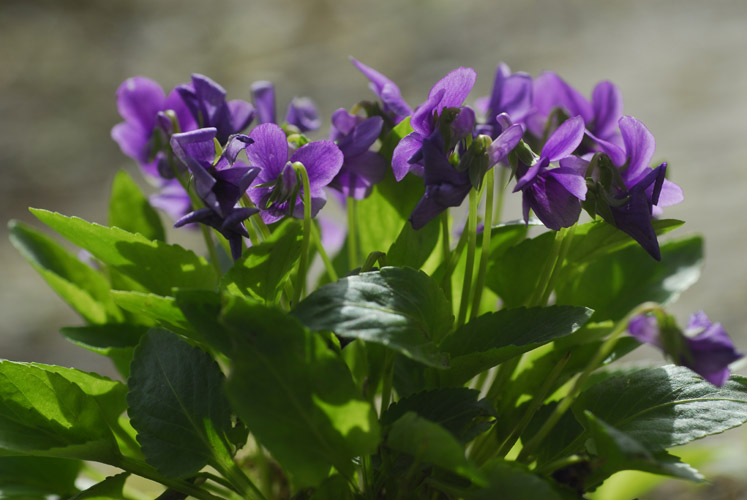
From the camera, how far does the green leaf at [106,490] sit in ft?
2.52

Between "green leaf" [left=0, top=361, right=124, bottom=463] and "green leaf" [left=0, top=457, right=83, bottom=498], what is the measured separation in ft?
0.48

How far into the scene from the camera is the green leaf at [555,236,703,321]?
0.97 meters

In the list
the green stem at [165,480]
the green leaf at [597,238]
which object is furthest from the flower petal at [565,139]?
the green stem at [165,480]

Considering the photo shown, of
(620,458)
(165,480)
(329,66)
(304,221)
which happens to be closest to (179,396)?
(165,480)

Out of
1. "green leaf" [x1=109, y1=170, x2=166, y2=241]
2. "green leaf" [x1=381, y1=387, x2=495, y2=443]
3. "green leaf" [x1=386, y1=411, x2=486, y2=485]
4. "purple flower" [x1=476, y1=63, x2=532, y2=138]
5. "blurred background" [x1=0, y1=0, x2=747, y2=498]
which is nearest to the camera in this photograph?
"green leaf" [x1=386, y1=411, x2=486, y2=485]

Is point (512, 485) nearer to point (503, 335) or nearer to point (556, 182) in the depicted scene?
point (503, 335)

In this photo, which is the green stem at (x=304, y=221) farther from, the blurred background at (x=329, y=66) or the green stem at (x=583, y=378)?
the blurred background at (x=329, y=66)

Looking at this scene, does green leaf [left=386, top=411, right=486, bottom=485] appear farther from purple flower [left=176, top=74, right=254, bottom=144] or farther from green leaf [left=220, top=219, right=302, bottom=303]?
purple flower [left=176, top=74, right=254, bottom=144]

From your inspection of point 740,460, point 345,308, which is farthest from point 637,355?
point 345,308

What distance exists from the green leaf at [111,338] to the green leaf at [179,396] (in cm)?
14

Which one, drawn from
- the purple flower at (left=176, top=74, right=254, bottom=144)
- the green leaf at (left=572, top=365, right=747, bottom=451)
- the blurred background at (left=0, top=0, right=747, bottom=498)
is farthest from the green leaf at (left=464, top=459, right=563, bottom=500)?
the blurred background at (left=0, top=0, right=747, bottom=498)

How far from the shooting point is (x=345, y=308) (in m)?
0.62

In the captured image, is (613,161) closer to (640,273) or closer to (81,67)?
(640,273)

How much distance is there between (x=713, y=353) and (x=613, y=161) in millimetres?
220
